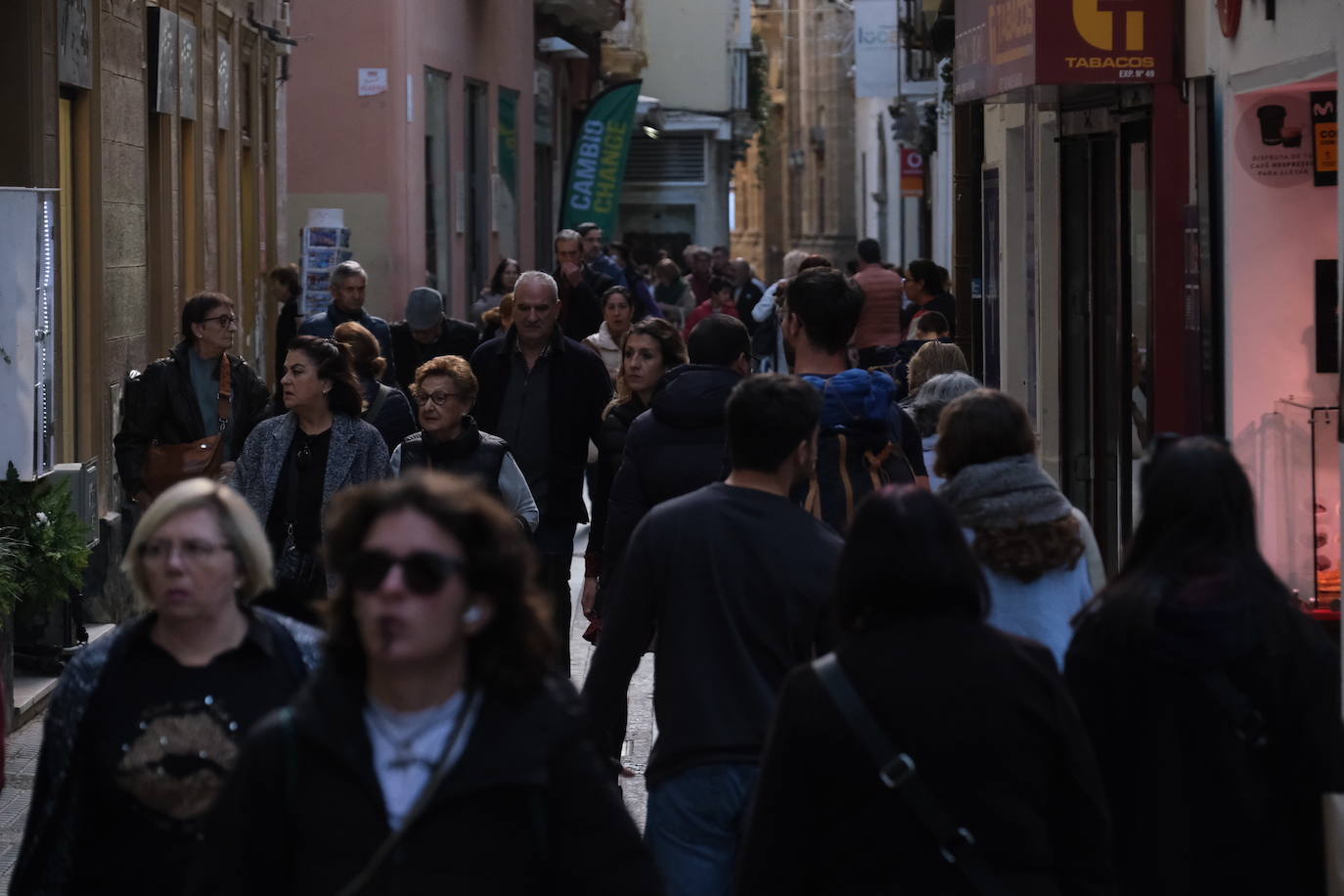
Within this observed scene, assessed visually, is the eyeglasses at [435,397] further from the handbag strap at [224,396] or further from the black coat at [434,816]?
the black coat at [434,816]

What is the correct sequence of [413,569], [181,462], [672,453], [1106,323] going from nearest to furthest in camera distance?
[413,569]
[672,453]
[181,462]
[1106,323]

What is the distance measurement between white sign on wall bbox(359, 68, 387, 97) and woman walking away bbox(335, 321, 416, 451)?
13.5m

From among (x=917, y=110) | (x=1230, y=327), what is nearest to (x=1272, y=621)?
(x=1230, y=327)

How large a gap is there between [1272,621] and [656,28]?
152 ft

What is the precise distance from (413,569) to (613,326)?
10.1 meters

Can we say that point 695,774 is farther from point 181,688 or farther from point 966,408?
point 181,688

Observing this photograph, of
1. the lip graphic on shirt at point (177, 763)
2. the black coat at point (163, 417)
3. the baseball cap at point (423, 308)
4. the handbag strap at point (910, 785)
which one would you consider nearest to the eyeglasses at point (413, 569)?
the handbag strap at point (910, 785)

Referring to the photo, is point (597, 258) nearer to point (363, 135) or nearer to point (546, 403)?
point (363, 135)

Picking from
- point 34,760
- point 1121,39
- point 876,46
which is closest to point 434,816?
point 34,760

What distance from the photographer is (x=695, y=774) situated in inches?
199

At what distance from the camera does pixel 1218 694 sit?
4336mm

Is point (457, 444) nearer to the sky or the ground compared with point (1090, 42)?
nearer to the ground

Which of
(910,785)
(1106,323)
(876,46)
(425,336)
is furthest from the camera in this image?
(876,46)

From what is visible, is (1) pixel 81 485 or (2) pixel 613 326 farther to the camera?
(2) pixel 613 326
